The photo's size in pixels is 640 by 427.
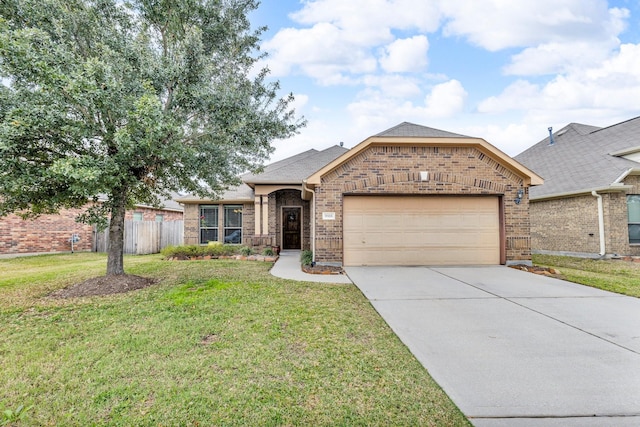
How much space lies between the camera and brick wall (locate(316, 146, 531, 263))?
29.7 ft

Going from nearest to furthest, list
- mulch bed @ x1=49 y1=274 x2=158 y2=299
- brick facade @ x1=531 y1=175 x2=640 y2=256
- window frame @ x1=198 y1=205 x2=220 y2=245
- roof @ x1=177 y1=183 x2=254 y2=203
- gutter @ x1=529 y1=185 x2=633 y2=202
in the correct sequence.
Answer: mulch bed @ x1=49 y1=274 x2=158 y2=299 < gutter @ x1=529 y1=185 x2=633 y2=202 < brick facade @ x1=531 y1=175 x2=640 y2=256 < roof @ x1=177 y1=183 x2=254 y2=203 < window frame @ x1=198 y1=205 x2=220 y2=245

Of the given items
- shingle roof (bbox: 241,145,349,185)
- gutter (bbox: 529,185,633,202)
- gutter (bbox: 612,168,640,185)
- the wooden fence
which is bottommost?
the wooden fence

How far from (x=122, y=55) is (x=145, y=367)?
574cm

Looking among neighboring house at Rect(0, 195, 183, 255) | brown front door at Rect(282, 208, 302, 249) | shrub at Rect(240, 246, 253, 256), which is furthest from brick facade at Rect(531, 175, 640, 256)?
neighboring house at Rect(0, 195, 183, 255)

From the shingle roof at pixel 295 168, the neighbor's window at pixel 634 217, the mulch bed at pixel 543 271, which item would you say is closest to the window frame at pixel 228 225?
the shingle roof at pixel 295 168

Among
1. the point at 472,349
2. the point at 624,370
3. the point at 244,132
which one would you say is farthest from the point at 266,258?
the point at 624,370

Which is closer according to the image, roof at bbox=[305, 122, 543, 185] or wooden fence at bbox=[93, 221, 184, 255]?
roof at bbox=[305, 122, 543, 185]

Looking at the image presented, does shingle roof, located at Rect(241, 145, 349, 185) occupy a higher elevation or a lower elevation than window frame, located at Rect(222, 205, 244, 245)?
higher

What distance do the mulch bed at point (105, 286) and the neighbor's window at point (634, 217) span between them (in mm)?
16018

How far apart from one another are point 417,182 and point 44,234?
15696 mm

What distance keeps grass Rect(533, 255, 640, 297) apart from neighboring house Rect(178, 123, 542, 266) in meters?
1.49

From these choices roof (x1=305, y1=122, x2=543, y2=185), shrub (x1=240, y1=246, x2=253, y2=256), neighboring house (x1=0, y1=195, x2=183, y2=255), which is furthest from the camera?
shrub (x1=240, y1=246, x2=253, y2=256)

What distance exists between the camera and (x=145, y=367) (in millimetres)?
3000

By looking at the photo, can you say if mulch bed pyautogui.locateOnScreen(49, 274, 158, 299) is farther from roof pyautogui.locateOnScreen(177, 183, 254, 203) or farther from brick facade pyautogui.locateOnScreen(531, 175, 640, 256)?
brick facade pyautogui.locateOnScreen(531, 175, 640, 256)
